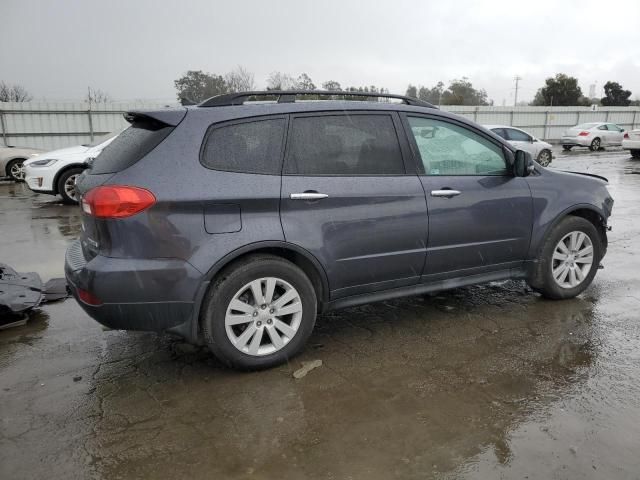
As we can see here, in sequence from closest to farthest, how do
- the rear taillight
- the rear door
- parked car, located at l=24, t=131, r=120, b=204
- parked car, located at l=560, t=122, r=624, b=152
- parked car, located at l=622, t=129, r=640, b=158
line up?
1. the rear taillight
2. the rear door
3. parked car, located at l=24, t=131, r=120, b=204
4. parked car, located at l=622, t=129, r=640, b=158
5. parked car, located at l=560, t=122, r=624, b=152

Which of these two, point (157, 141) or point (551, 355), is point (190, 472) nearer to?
point (157, 141)

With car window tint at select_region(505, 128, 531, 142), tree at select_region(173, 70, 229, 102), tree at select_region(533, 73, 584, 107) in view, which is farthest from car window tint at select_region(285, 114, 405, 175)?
tree at select_region(533, 73, 584, 107)

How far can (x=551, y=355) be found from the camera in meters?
3.73

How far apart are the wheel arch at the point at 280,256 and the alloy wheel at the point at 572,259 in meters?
2.24

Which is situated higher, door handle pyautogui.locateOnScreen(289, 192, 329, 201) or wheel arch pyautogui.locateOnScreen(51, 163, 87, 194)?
door handle pyautogui.locateOnScreen(289, 192, 329, 201)

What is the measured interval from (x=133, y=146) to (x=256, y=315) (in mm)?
1323

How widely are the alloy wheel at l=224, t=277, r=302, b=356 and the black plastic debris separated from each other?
6.91ft

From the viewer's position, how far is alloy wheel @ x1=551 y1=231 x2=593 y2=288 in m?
4.68

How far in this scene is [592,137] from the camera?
24.8 m

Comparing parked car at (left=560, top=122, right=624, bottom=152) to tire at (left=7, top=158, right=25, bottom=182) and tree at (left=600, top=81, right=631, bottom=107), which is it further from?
tree at (left=600, top=81, right=631, bottom=107)

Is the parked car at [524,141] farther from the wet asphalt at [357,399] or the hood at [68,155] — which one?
the wet asphalt at [357,399]

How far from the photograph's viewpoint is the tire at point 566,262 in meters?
4.59

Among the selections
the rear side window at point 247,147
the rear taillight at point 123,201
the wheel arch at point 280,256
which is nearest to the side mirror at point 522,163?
the wheel arch at point 280,256

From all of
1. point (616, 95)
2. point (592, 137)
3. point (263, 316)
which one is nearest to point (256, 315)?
point (263, 316)
